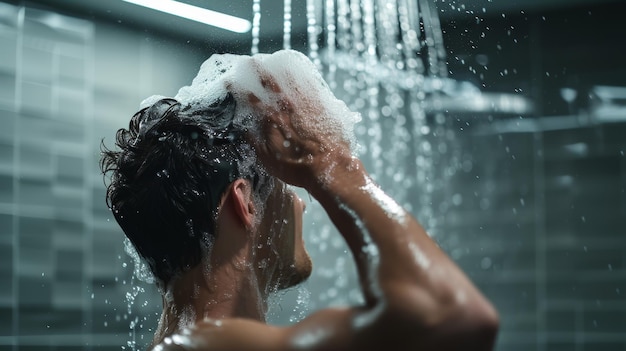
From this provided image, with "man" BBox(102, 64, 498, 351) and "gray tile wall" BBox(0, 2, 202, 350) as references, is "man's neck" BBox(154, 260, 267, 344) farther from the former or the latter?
"gray tile wall" BBox(0, 2, 202, 350)

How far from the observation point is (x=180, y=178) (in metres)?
0.85

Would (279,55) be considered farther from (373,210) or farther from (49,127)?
(49,127)

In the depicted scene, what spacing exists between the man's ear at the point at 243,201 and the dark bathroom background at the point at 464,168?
1112mm

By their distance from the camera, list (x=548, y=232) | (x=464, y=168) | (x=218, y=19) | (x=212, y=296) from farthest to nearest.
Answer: (x=464, y=168) → (x=548, y=232) → (x=218, y=19) → (x=212, y=296)

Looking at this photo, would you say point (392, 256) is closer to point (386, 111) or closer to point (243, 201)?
point (243, 201)

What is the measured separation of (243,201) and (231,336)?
0.20m

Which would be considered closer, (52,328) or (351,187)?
(351,187)

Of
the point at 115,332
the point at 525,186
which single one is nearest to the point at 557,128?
the point at 525,186

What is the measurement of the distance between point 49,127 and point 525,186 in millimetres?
1899

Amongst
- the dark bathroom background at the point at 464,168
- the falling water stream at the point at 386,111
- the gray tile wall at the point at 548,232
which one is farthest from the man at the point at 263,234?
the gray tile wall at the point at 548,232

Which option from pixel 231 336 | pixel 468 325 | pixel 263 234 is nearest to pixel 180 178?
pixel 263 234

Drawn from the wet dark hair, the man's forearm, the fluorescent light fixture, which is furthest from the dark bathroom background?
the man's forearm

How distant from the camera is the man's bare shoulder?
2.19 feet

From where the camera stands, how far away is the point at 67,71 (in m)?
2.52
